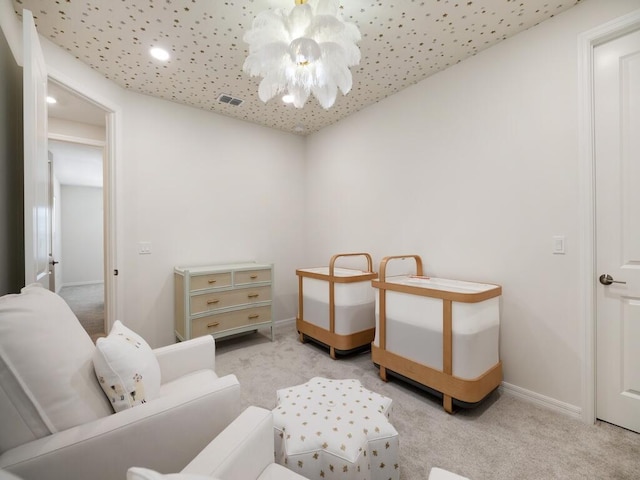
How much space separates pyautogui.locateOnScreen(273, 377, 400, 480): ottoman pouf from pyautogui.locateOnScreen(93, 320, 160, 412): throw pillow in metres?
0.58

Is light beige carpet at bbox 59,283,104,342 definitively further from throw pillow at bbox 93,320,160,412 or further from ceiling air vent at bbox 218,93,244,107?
ceiling air vent at bbox 218,93,244,107

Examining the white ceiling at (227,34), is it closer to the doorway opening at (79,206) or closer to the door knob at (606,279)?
the doorway opening at (79,206)

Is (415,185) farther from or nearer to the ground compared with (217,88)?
nearer to the ground

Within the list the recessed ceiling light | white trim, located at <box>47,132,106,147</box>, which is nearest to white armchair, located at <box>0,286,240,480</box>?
the recessed ceiling light

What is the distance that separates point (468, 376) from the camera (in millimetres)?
1780

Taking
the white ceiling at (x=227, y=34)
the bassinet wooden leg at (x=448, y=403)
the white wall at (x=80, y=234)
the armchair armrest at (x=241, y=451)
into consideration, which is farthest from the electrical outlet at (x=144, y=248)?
the white wall at (x=80, y=234)

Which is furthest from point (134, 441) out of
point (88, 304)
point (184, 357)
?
point (88, 304)

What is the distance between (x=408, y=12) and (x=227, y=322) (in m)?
3.01

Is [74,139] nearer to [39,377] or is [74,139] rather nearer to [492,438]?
[39,377]

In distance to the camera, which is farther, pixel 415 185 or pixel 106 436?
pixel 415 185

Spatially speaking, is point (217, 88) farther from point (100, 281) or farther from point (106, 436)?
point (100, 281)

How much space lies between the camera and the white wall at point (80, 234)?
6875 mm

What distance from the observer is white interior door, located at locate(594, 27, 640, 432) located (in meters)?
1.62

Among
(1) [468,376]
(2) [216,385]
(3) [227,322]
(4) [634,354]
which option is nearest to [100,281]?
(3) [227,322]
